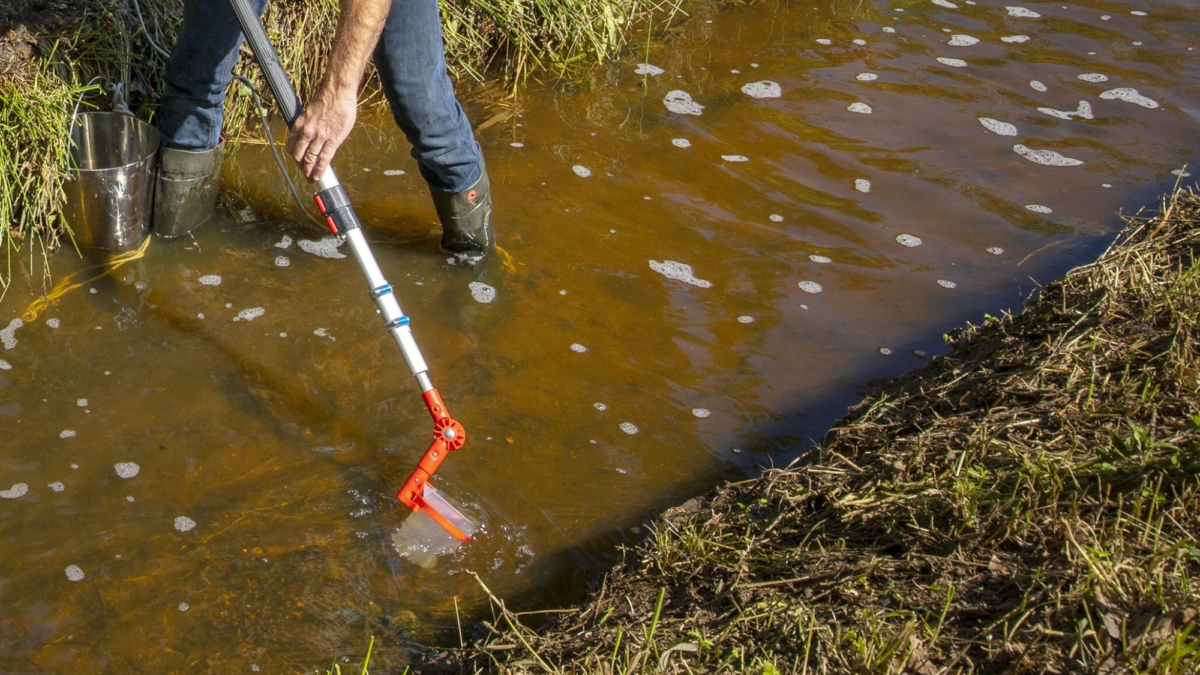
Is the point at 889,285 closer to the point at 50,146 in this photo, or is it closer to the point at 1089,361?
the point at 1089,361

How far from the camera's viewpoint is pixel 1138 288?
9.46ft

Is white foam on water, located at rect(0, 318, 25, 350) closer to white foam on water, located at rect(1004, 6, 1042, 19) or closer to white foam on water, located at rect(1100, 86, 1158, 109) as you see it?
white foam on water, located at rect(1100, 86, 1158, 109)

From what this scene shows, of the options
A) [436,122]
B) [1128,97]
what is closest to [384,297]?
[436,122]

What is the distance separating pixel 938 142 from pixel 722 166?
1.11 metres

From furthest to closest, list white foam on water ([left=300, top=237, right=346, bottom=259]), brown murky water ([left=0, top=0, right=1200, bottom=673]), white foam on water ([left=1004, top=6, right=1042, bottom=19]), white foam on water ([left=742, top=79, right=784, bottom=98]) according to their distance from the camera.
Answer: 1. white foam on water ([left=1004, top=6, right=1042, bottom=19])
2. white foam on water ([left=742, top=79, right=784, bottom=98])
3. white foam on water ([left=300, top=237, right=346, bottom=259])
4. brown murky water ([left=0, top=0, right=1200, bottom=673])

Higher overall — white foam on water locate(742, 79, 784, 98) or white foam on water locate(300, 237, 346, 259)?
white foam on water locate(742, 79, 784, 98)

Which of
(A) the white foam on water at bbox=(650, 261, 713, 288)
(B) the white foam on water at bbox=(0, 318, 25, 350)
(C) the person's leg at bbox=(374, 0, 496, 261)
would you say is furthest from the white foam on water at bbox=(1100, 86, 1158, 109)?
(B) the white foam on water at bbox=(0, 318, 25, 350)

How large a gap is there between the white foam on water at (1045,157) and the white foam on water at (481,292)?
2.68m

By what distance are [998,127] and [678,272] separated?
2144 mm

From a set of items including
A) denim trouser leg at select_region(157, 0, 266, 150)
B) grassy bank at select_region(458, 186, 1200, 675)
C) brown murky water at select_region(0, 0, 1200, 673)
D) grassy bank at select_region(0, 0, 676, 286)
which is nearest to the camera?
grassy bank at select_region(458, 186, 1200, 675)

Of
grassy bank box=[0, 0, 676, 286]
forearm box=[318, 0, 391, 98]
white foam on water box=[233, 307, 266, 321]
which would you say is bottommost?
white foam on water box=[233, 307, 266, 321]

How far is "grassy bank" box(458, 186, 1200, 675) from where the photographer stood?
1.87 m

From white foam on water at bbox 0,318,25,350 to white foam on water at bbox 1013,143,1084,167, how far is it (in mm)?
4194

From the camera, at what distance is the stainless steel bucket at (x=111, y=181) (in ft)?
10.9
